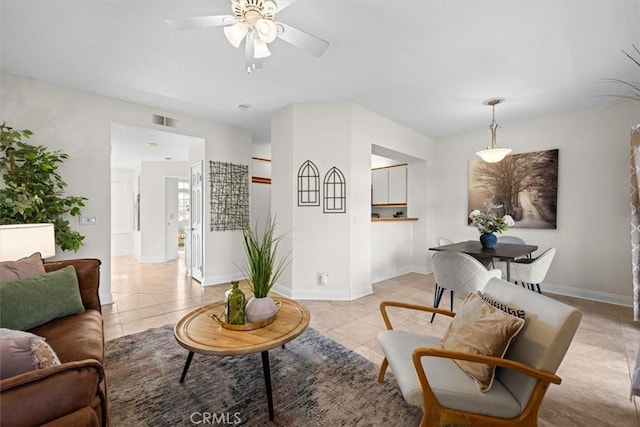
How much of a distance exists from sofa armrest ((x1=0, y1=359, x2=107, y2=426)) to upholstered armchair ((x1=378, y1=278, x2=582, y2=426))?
126 centimetres

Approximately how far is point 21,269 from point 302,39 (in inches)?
96.2

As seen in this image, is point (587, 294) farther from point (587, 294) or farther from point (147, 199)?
point (147, 199)

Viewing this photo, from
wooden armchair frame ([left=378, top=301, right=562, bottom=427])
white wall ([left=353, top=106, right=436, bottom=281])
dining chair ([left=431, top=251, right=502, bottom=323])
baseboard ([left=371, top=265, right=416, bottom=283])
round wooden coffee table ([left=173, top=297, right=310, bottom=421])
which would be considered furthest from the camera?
baseboard ([left=371, top=265, right=416, bottom=283])

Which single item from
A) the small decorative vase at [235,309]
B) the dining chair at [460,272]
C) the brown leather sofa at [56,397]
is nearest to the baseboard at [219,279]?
the small decorative vase at [235,309]

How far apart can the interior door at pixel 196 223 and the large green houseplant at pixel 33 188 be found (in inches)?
59.9

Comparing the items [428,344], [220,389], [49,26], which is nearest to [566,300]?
[428,344]

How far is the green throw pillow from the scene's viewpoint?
4.99ft

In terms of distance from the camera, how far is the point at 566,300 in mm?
3592

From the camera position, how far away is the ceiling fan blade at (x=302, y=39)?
171 cm

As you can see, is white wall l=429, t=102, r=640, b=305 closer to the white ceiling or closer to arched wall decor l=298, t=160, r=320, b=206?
the white ceiling

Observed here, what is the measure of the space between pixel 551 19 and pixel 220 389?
3.54 m

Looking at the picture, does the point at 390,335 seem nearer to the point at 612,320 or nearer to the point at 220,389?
the point at 220,389

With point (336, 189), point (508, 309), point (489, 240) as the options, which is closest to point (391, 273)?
point (489, 240)

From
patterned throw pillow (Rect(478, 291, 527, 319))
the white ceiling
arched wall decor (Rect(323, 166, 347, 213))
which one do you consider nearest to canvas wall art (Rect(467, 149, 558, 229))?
the white ceiling
